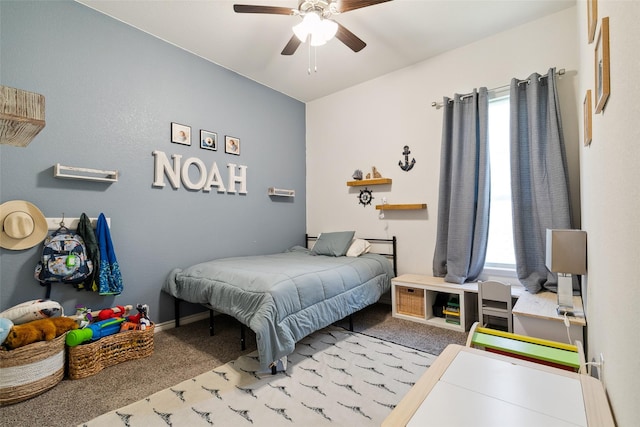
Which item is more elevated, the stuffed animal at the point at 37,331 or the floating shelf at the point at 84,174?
the floating shelf at the point at 84,174

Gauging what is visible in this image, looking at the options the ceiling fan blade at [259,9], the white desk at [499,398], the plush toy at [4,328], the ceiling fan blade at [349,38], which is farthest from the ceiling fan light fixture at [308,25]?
the plush toy at [4,328]

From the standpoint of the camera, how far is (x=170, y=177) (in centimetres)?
305

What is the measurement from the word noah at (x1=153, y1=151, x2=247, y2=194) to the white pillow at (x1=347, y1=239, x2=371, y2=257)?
1529mm

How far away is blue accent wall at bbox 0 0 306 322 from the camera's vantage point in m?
2.26

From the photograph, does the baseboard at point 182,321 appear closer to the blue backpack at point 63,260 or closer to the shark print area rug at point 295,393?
the blue backpack at point 63,260

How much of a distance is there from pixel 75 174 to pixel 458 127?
11.8ft

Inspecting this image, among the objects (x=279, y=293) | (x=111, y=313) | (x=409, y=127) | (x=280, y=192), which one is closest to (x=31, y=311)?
(x=111, y=313)

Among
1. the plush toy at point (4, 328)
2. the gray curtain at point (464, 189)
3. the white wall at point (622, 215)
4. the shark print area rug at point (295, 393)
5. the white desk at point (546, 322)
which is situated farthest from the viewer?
the gray curtain at point (464, 189)

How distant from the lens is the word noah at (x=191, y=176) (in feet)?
9.75

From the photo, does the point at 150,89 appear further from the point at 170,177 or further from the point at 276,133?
the point at 276,133

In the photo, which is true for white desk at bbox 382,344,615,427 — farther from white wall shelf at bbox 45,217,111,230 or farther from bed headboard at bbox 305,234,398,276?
white wall shelf at bbox 45,217,111,230

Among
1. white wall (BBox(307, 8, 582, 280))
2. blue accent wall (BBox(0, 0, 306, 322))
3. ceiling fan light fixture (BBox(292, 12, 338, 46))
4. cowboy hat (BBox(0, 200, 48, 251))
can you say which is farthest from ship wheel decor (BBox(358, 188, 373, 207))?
cowboy hat (BBox(0, 200, 48, 251))

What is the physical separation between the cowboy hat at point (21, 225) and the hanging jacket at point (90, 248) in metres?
0.22

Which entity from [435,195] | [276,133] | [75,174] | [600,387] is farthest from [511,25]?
[75,174]
